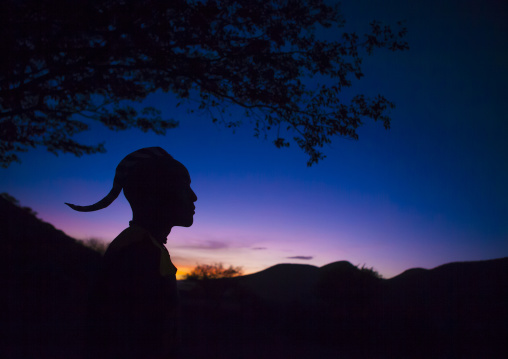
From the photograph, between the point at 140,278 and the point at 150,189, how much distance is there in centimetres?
56

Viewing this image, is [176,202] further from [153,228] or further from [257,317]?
[257,317]

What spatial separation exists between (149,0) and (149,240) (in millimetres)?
6535

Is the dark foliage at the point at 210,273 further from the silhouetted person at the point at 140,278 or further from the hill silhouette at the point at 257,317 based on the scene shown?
the silhouetted person at the point at 140,278

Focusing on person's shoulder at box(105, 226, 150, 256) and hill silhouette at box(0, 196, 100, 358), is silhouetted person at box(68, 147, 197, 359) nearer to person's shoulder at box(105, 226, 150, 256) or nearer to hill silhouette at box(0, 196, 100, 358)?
person's shoulder at box(105, 226, 150, 256)

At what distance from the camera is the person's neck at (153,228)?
1.93 meters

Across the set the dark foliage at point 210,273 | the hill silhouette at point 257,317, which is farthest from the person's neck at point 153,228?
the dark foliage at point 210,273

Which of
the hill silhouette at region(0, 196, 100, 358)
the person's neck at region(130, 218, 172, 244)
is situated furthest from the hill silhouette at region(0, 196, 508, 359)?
the person's neck at region(130, 218, 172, 244)

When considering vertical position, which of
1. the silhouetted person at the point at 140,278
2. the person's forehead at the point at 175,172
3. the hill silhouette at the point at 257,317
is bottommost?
the hill silhouette at the point at 257,317

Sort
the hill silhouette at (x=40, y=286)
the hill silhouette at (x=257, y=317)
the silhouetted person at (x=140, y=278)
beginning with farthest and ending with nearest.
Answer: the hill silhouette at (x=257, y=317), the hill silhouette at (x=40, y=286), the silhouetted person at (x=140, y=278)

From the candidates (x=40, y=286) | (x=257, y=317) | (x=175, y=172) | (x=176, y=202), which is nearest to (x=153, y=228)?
(x=176, y=202)

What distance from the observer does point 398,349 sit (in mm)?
16188

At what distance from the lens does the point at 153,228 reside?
193 cm

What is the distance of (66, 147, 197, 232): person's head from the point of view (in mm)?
1915

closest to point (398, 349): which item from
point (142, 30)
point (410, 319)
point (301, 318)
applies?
point (410, 319)
